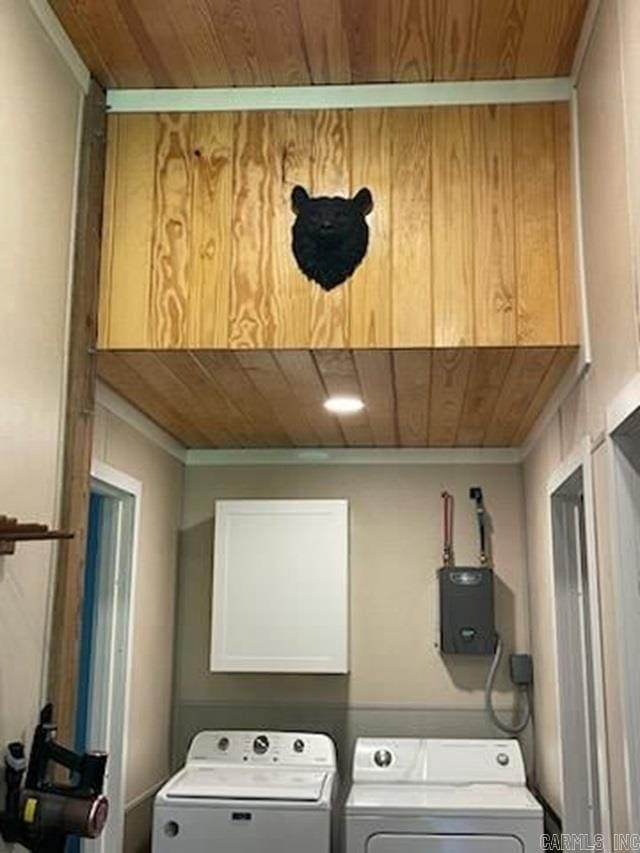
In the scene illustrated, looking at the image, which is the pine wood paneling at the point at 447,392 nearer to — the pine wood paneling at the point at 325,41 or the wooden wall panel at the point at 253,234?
the wooden wall panel at the point at 253,234

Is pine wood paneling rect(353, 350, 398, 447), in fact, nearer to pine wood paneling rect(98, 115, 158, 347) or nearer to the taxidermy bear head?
the taxidermy bear head

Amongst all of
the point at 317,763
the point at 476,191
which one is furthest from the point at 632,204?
the point at 317,763

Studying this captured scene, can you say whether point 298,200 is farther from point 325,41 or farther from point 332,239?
point 325,41

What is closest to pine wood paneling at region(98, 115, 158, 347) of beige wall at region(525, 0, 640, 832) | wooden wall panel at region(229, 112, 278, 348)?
wooden wall panel at region(229, 112, 278, 348)

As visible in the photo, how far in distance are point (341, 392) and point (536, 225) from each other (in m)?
0.86

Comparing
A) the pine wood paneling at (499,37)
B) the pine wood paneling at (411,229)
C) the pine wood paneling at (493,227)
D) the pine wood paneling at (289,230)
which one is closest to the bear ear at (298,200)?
the pine wood paneling at (289,230)

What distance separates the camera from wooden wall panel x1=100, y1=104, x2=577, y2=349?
256cm

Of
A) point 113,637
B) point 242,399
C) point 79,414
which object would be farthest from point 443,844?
point 79,414

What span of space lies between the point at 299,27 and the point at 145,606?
2173mm

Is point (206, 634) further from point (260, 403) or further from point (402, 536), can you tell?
point (260, 403)

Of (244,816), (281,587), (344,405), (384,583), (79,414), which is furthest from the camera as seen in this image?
(384,583)

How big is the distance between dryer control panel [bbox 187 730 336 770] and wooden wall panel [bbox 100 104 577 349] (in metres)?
1.89

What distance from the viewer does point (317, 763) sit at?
146 inches

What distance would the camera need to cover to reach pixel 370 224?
2617mm
